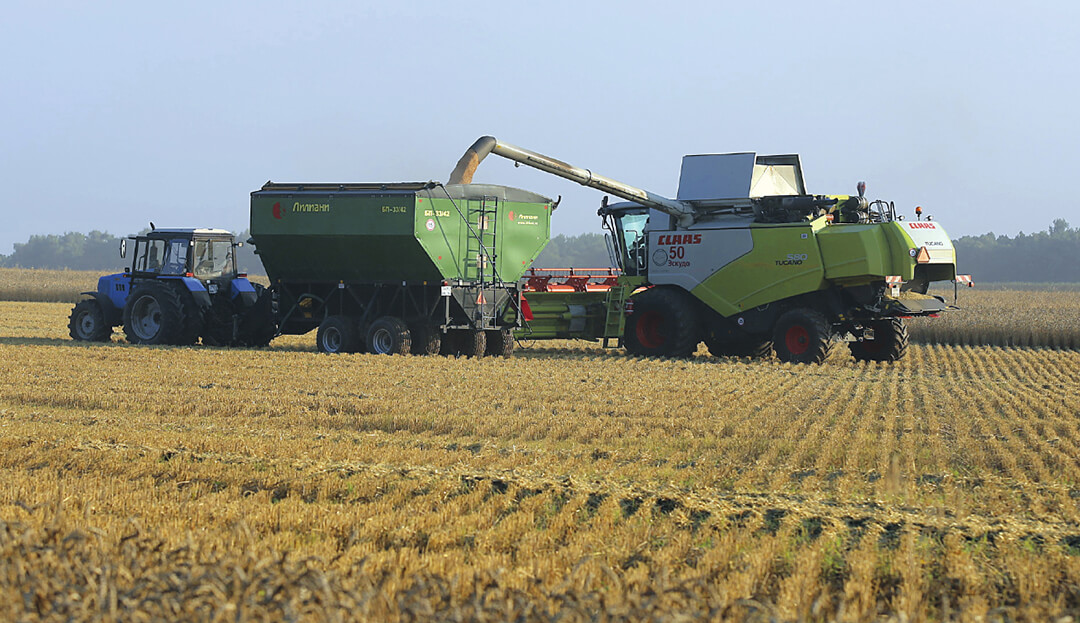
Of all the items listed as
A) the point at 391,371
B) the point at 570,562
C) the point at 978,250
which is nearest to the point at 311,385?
the point at 391,371

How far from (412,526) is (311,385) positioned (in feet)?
22.5

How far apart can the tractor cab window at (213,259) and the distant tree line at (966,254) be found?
5104 centimetres

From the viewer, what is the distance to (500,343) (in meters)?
18.4

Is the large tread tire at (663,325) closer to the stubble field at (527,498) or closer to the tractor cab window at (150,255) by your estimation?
the stubble field at (527,498)

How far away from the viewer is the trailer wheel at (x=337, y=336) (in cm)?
1745

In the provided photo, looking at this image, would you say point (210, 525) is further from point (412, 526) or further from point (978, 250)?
point (978, 250)

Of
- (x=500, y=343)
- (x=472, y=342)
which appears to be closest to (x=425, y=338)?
(x=472, y=342)

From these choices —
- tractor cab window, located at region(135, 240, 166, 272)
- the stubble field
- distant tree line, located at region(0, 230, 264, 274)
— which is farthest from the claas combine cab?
distant tree line, located at region(0, 230, 264, 274)

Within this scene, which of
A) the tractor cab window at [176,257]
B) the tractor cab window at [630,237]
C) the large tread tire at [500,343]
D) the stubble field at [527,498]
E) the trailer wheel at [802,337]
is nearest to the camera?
the stubble field at [527,498]

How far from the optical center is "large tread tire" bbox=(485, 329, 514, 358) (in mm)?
18250

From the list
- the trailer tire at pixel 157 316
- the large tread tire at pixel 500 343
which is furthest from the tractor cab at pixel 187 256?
the large tread tire at pixel 500 343

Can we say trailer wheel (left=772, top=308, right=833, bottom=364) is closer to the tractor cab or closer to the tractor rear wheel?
the tractor cab

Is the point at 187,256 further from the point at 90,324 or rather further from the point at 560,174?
the point at 560,174

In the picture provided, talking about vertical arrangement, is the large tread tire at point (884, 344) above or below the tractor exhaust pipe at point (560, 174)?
below
